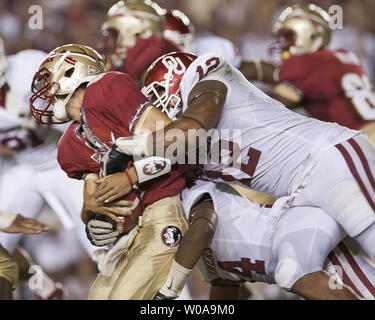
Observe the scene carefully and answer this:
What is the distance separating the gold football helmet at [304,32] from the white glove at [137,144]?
196 centimetres

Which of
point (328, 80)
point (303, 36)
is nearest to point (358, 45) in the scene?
point (303, 36)

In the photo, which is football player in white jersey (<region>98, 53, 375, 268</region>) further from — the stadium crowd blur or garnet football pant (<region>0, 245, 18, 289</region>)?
the stadium crowd blur

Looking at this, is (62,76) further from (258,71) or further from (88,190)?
(258,71)

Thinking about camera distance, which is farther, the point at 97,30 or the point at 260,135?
the point at 97,30

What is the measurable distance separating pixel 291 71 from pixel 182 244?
1540mm

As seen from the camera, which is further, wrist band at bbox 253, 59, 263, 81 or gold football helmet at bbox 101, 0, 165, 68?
wrist band at bbox 253, 59, 263, 81

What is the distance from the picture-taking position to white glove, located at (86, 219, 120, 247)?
2223 mm

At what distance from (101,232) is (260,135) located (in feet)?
1.82

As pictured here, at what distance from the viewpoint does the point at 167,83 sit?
232 centimetres

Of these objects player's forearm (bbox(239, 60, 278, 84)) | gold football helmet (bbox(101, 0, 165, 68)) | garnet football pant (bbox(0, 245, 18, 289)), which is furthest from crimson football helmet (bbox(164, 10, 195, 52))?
garnet football pant (bbox(0, 245, 18, 289))

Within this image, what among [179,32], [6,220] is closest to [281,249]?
[6,220]

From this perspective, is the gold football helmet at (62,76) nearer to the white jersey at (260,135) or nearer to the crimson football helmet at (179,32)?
the white jersey at (260,135)

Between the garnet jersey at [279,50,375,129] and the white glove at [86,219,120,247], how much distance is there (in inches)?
59.8
